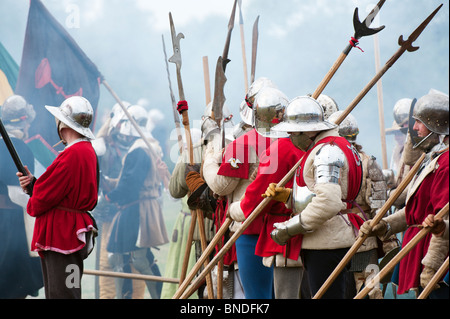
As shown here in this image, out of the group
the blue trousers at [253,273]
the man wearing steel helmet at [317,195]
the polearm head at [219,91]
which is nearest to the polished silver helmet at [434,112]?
the man wearing steel helmet at [317,195]

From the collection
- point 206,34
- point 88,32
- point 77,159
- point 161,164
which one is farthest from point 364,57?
point 77,159

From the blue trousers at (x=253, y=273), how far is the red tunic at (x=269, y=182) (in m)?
0.26

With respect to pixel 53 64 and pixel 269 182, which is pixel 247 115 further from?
pixel 53 64

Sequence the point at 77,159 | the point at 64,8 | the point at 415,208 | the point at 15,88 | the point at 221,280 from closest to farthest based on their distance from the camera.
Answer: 1. the point at 415,208
2. the point at 77,159
3. the point at 221,280
4. the point at 15,88
5. the point at 64,8

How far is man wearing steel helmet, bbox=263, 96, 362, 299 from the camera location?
13.9 feet

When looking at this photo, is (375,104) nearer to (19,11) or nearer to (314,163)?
(19,11)

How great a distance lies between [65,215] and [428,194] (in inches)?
100

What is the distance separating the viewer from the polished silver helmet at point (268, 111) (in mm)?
5090

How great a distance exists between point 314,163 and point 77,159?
73.3 inches

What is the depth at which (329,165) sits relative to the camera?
13.7 feet

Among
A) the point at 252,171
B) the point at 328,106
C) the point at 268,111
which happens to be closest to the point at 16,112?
the point at 328,106

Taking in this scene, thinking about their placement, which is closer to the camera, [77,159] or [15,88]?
[77,159]

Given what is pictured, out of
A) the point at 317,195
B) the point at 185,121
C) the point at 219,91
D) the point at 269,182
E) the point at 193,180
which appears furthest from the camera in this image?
the point at 193,180

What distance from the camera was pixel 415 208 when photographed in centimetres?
418
